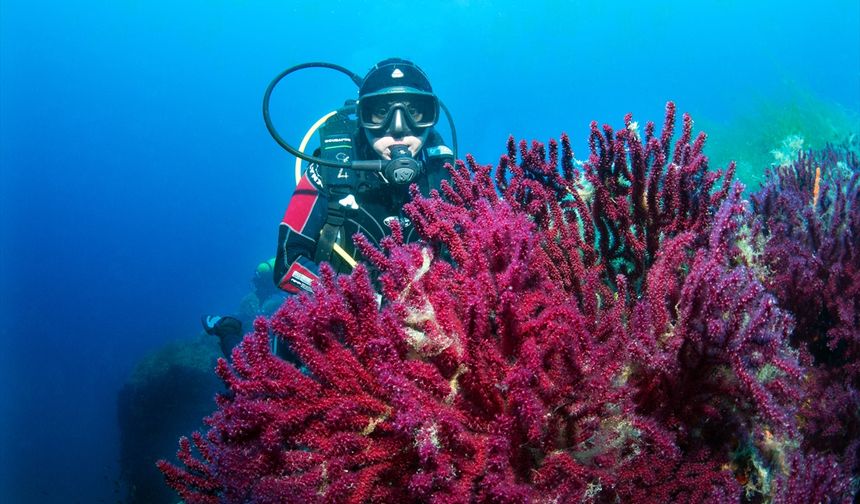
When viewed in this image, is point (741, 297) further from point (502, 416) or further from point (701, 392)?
point (502, 416)

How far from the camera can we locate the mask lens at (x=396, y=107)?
17.0 feet

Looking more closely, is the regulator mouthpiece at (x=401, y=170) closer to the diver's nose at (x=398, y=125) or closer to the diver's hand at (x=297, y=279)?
the diver's nose at (x=398, y=125)

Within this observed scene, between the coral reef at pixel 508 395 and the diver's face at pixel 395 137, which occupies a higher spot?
the diver's face at pixel 395 137

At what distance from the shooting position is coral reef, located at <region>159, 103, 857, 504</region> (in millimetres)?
1486

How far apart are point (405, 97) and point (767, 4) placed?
163m

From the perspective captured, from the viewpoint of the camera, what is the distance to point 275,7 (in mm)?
132500

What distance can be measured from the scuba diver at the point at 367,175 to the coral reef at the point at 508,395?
287cm

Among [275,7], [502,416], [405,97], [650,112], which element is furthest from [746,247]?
[275,7]

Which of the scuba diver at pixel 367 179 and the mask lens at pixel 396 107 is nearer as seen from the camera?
the scuba diver at pixel 367 179

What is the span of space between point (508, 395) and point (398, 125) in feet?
13.9

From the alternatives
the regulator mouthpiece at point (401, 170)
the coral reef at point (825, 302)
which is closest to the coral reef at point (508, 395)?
the coral reef at point (825, 302)

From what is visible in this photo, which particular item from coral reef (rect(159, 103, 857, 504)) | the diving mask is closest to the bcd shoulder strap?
the diving mask

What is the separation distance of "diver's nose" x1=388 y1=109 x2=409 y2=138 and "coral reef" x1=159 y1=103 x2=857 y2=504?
3.46 metres

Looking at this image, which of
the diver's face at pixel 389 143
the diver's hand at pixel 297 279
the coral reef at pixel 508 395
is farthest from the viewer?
the diver's face at pixel 389 143
